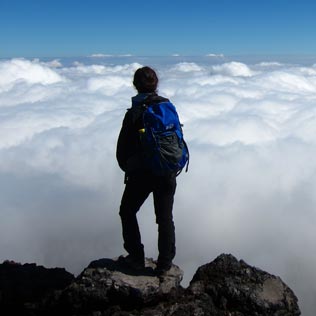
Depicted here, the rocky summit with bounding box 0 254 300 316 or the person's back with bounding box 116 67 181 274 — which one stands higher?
the person's back with bounding box 116 67 181 274

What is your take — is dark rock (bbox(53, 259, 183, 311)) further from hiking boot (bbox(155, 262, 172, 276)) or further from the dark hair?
the dark hair

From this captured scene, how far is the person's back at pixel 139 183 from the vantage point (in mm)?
6816

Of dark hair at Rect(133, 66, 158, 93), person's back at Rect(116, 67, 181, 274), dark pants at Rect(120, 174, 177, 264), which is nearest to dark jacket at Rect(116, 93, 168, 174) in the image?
person's back at Rect(116, 67, 181, 274)

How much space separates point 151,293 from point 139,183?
187 centimetres

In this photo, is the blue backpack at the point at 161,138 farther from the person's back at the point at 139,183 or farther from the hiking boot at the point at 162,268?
the hiking boot at the point at 162,268

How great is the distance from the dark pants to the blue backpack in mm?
271

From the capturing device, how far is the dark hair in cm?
678

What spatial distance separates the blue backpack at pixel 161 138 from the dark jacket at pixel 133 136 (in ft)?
0.31

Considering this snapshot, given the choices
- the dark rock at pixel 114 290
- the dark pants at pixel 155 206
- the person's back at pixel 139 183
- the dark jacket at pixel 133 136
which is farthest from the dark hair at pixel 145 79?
the dark rock at pixel 114 290

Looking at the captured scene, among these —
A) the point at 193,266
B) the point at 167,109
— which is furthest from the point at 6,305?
the point at 193,266

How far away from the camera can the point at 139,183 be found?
7.16m

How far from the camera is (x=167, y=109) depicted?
6.79 meters

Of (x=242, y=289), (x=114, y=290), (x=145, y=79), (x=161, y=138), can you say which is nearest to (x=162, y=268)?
(x=114, y=290)

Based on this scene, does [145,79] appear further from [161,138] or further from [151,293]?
[151,293]
